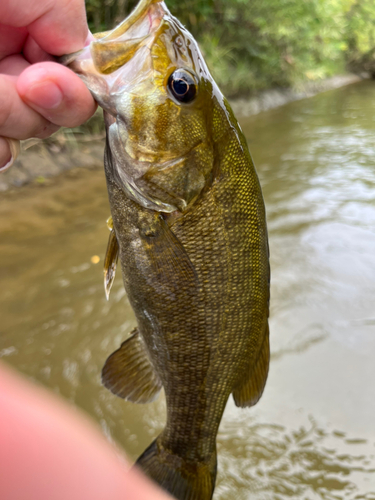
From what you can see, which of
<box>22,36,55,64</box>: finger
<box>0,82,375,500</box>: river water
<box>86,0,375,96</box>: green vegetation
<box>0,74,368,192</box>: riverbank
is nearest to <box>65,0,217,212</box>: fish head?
<box>22,36,55,64</box>: finger

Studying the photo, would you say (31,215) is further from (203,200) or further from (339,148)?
(339,148)

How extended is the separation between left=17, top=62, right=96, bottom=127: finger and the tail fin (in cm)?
135

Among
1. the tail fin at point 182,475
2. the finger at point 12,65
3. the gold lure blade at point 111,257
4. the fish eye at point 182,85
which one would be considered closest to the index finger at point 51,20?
the finger at point 12,65

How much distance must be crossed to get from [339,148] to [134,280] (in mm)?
7670

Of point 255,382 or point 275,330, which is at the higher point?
point 255,382

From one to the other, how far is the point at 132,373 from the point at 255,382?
50 cm

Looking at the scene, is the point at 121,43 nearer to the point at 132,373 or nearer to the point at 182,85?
the point at 182,85

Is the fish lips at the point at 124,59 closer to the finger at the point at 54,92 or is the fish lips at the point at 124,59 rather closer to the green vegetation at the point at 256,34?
the finger at the point at 54,92

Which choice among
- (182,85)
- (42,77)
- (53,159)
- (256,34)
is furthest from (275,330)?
(256,34)

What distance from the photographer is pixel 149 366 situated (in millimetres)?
1573

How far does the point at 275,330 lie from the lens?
3227 mm

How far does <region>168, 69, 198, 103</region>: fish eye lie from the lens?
1.10 meters

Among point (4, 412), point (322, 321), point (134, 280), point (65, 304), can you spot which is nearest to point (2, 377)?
point (4, 412)

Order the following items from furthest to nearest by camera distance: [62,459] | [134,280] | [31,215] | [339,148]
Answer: [339,148] → [31,215] → [134,280] → [62,459]
